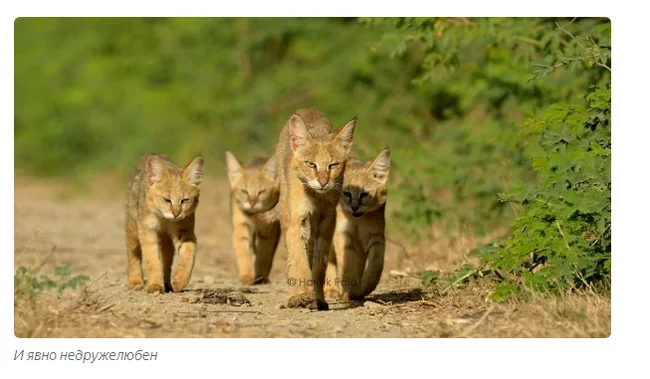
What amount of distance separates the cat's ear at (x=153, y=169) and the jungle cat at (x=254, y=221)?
1.89 meters

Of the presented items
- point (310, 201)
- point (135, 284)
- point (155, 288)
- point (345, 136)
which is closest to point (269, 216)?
point (135, 284)

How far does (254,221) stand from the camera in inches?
464

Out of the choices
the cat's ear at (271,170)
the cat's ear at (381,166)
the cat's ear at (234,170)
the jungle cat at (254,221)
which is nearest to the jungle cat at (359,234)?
the cat's ear at (381,166)

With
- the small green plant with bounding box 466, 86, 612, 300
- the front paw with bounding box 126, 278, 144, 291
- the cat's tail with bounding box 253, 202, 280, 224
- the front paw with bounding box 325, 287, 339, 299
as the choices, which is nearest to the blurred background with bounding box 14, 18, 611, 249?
the small green plant with bounding box 466, 86, 612, 300

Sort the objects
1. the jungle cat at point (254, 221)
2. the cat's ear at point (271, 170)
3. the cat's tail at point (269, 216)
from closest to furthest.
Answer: the cat's tail at point (269, 216)
the jungle cat at point (254, 221)
the cat's ear at point (271, 170)

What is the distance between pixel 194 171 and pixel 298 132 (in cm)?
168

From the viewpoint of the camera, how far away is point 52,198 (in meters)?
21.0

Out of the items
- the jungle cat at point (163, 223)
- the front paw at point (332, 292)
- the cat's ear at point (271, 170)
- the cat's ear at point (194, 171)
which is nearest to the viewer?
the jungle cat at point (163, 223)

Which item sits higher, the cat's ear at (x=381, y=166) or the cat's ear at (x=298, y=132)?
the cat's ear at (x=298, y=132)

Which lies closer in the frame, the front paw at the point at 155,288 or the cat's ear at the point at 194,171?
the front paw at the point at 155,288

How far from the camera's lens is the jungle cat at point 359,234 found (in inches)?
376

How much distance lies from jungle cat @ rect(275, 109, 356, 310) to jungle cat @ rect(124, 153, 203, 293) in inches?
50.0

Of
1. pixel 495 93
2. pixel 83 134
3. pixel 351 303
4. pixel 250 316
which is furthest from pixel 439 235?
pixel 83 134

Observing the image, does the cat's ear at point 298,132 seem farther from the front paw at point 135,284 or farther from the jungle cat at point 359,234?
the front paw at point 135,284
